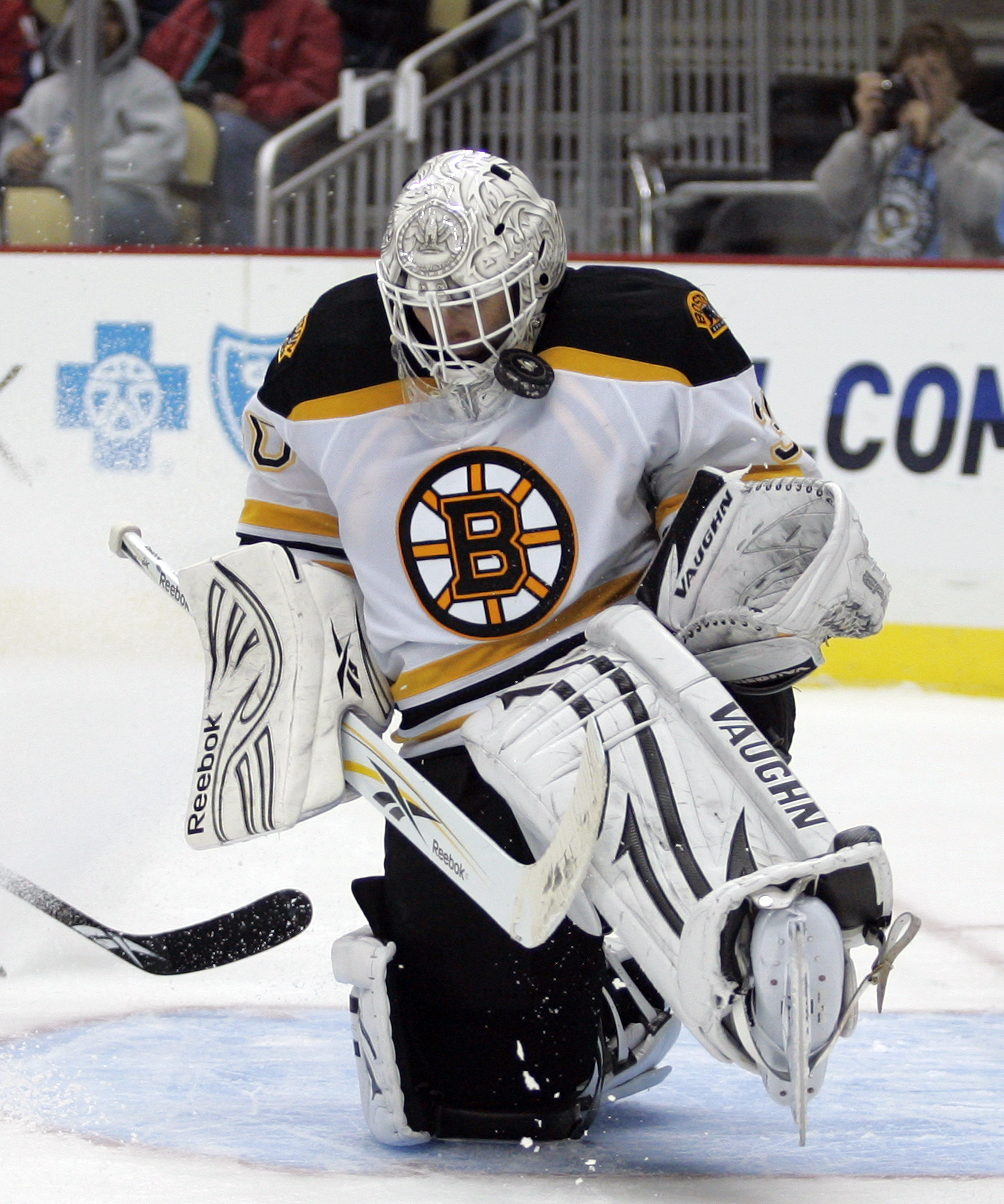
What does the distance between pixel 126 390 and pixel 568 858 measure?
2.76 metres

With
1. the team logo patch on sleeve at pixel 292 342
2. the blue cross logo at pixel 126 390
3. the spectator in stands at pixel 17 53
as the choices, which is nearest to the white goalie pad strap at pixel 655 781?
the team logo patch on sleeve at pixel 292 342

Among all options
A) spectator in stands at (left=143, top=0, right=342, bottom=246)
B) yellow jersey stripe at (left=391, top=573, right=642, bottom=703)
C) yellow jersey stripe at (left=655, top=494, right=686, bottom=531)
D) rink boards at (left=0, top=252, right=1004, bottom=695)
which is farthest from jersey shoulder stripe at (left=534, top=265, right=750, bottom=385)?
spectator in stands at (left=143, top=0, right=342, bottom=246)

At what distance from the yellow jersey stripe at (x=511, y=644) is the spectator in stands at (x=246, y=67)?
8.21 ft

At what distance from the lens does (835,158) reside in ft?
13.1

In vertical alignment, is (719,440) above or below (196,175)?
below

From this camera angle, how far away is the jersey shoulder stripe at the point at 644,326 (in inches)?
63.6

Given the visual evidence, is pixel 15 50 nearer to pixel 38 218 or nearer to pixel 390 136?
pixel 38 218

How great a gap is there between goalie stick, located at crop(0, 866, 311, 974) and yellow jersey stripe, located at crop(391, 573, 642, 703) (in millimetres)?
385

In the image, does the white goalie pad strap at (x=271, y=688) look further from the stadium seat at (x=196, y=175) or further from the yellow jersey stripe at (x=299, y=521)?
the stadium seat at (x=196, y=175)

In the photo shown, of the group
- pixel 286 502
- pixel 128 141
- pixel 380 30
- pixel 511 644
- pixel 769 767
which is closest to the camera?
pixel 769 767

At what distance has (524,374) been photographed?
1.60 metres

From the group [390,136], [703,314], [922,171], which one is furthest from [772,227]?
[703,314]

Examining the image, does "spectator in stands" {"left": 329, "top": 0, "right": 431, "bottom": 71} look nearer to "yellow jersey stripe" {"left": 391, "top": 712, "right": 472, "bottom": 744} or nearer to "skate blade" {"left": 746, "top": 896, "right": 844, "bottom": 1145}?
"yellow jersey stripe" {"left": 391, "top": 712, "right": 472, "bottom": 744}

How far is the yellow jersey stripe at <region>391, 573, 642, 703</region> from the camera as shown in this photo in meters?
1.68
